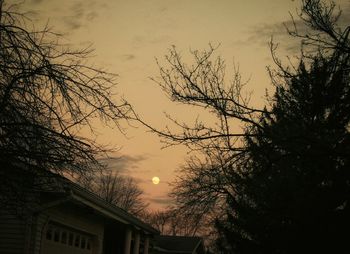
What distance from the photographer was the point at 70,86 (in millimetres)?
8500

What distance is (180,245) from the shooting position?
4606 cm

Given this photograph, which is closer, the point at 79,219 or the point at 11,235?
the point at 11,235

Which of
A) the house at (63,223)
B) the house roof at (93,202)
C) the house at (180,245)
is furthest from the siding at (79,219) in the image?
the house at (180,245)

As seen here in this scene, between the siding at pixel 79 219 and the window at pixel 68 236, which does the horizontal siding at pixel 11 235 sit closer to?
the siding at pixel 79 219

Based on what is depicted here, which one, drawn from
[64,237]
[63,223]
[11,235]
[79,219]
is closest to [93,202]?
[63,223]

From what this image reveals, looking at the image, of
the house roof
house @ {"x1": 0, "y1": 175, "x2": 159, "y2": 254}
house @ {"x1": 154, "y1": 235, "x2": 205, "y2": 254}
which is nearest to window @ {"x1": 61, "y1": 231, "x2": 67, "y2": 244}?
house @ {"x1": 0, "y1": 175, "x2": 159, "y2": 254}

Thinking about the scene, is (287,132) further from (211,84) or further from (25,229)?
(25,229)

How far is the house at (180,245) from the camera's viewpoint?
44938 millimetres

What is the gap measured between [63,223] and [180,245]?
31188mm

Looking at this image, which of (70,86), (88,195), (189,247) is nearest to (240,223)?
(88,195)

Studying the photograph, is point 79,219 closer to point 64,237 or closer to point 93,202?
point 64,237

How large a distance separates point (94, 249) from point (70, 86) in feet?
39.8

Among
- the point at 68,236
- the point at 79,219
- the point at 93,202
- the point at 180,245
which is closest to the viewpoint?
the point at 93,202

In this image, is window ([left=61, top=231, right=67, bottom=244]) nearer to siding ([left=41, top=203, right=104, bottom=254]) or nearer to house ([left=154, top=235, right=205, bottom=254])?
siding ([left=41, top=203, right=104, bottom=254])
